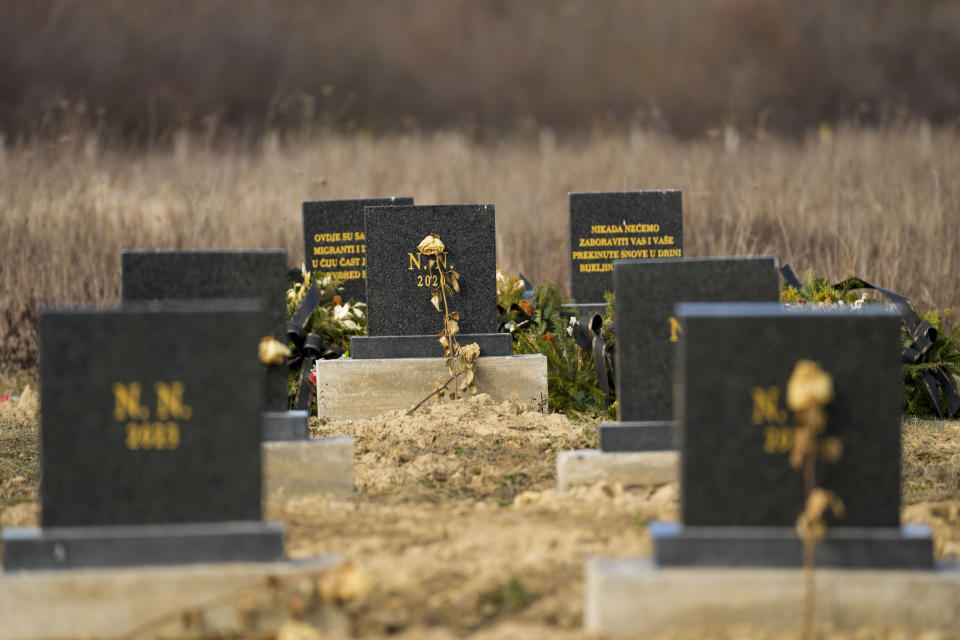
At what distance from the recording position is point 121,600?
3.09 meters

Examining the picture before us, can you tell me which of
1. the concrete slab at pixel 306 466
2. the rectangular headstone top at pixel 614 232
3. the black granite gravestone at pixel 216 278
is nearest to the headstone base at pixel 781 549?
the concrete slab at pixel 306 466

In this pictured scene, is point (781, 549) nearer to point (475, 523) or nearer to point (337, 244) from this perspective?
point (475, 523)

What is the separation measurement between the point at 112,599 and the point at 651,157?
12715 mm

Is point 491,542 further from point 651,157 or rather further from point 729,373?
point 651,157

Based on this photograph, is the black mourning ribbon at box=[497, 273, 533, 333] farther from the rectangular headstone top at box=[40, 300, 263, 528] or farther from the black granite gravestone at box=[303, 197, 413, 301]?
the rectangular headstone top at box=[40, 300, 263, 528]

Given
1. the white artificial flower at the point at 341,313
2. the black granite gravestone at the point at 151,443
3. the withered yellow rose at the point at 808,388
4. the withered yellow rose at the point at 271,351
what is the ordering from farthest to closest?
the white artificial flower at the point at 341,313, the withered yellow rose at the point at 271,351, the black granite gravestone at the point at 151,443, the withered yellow rose at the point at 808,388

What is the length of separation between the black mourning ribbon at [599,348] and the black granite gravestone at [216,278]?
238 cm

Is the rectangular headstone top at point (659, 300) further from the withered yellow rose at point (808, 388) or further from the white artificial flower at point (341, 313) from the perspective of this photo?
the white artificial flower at point (341, 313)

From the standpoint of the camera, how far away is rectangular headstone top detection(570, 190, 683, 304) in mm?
8398

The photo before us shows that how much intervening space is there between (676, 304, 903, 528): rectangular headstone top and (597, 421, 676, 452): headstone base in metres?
1.67

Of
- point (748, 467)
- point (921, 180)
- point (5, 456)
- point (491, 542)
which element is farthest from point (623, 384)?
point (921, 180)

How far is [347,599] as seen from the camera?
3.07 metres

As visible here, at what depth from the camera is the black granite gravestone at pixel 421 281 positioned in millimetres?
6715

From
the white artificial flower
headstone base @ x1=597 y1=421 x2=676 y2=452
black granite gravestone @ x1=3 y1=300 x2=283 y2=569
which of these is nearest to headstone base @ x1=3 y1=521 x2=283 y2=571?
black granite gravestone @ x1=3 y1=300 x2=283 y2=569
